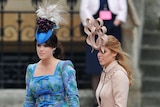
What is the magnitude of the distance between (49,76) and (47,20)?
56 cm

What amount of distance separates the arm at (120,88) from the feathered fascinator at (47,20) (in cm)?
81

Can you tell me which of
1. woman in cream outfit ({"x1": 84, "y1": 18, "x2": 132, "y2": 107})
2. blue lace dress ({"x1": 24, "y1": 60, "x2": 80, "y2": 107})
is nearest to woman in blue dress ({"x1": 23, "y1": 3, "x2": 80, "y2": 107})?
blue lace dress ({"x1": 24, "y1": 60, "x2": 80, "y2": 107})

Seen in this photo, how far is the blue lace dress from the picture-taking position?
19.1 ft

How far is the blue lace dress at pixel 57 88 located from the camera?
5.82 m

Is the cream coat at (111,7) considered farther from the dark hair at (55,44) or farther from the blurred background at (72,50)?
the dark hair at (55,44)

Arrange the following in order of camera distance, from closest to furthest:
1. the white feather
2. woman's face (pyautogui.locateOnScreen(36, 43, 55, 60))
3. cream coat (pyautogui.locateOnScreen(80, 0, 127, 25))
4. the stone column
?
woman's face (pyautogui.locateOnScreen(36, 43, 55, 60)) → the white feather → cream coat (pyautogui.locateOnScreen(80, 0, 127, 25)) → the stone column

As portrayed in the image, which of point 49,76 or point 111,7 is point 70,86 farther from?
point 111,7

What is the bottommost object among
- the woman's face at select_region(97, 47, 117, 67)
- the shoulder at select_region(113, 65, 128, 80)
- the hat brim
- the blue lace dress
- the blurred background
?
the blurred background

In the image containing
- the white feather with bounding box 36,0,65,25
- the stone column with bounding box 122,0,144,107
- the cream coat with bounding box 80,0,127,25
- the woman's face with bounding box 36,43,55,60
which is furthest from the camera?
the stone column with bounding box 122,0,144,107

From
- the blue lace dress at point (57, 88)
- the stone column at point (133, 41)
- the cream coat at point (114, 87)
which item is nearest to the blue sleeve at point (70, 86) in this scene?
the blue lace dress at point (57, 88)

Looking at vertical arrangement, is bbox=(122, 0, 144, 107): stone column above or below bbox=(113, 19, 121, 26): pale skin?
below

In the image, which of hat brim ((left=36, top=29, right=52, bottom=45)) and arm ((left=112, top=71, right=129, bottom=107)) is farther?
hat brim ((left=36, top=29, right=52, bottom=45))

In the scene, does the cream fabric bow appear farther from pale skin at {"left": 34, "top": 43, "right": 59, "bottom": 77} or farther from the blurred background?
the blurred background

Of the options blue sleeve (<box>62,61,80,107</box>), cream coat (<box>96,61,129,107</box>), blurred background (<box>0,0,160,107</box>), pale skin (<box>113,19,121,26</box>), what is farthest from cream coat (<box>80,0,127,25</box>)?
cream coat (<box>96,61,129,107</box>)
